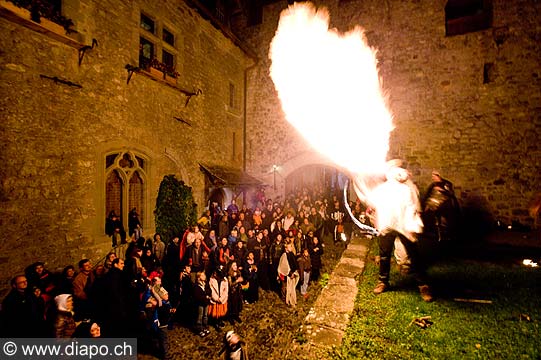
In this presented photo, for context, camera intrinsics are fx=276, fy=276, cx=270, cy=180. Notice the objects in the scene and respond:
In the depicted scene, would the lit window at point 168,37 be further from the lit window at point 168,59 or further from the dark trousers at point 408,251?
the dark trousers at point 408,251

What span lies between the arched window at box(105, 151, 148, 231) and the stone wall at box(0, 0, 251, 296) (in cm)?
21

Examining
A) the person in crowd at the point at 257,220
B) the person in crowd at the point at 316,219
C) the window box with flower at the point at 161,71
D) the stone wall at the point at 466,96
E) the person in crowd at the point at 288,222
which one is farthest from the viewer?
the stone wall at the point at 466,96

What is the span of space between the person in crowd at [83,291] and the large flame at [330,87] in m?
10.2

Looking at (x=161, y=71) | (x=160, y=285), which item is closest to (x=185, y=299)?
(x=160, y=285)

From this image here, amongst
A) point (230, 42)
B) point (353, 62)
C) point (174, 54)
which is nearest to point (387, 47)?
point (353, 62)

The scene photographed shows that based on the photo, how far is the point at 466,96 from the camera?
37.7 feet

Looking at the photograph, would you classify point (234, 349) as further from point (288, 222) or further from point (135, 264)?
point (288, 222)

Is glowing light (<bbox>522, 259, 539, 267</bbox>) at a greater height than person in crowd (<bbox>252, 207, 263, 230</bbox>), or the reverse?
person in crowd (<bbox>252, 207, 263, 230</bbox>)

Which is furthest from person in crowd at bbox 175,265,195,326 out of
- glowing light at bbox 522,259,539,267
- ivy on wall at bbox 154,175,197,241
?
glowing light at bbox 522,259,539,267

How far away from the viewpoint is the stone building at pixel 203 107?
6180 mm

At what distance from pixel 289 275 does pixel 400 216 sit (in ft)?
11.4

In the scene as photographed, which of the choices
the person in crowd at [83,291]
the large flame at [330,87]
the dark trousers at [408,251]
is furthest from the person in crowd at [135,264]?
the large flame at [330,87]

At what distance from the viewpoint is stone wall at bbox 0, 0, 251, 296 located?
5.83m

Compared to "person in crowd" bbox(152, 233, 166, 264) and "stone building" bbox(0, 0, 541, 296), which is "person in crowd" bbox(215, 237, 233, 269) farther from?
"stone building" bbox(0, 0, 541, 296)
